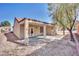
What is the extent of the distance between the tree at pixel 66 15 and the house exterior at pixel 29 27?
0.36 ft

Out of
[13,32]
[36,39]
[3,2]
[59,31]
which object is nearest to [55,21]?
[59,31]

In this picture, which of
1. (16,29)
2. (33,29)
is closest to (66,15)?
(33,29)

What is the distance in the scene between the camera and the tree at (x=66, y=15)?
6.61ft

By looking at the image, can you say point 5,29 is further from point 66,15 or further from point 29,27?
point 66,15

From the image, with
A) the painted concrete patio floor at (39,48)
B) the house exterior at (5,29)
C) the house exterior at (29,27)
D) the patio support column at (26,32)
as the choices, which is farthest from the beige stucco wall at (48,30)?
the house exterior at (5,29)

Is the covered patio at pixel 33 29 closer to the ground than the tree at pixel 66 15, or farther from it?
closer to the ground

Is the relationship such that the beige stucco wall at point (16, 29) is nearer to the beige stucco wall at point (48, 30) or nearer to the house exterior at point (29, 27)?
the house exterior at point (29, 27)

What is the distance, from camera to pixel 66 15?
2.03 meters

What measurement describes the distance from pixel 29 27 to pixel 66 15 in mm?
421

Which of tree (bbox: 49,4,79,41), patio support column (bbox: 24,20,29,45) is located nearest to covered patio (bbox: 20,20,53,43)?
patio support column (bbox: 24,20,29,45)

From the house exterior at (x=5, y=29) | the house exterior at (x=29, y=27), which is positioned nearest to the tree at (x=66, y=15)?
the house exterior at (x=29, y=27)

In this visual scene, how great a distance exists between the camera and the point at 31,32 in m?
2.01

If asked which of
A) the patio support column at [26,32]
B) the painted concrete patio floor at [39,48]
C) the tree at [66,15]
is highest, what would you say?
the tree at [66,15]

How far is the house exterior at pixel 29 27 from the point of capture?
200cm
